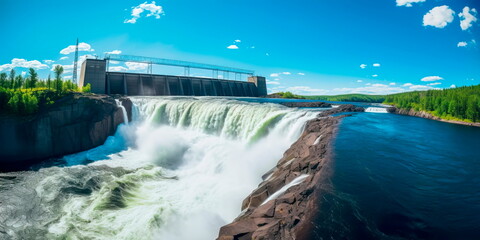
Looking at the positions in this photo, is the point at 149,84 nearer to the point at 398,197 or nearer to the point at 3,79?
the point at 3,79

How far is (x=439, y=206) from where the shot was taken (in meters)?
6.76

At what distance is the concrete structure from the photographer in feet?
143

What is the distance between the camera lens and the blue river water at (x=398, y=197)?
17.1ft

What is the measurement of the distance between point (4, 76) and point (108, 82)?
15.3 m

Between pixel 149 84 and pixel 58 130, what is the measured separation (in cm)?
3115

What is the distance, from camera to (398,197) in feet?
22.8

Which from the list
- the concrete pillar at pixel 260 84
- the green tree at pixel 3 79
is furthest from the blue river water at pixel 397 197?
the concrete pillar at pixel 260 84

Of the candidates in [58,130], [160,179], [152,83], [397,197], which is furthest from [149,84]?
[397,197]

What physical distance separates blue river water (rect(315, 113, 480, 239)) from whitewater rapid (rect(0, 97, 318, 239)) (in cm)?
508

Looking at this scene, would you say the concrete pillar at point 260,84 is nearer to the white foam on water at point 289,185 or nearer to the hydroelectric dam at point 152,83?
the hydroelectric dam at point 152,83

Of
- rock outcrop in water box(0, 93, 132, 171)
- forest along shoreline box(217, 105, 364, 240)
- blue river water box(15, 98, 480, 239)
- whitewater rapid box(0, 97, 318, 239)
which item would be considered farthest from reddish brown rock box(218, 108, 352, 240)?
rock outcrop in water box(0, 93, 132, 171)

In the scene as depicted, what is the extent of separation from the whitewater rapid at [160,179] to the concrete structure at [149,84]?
24.0m

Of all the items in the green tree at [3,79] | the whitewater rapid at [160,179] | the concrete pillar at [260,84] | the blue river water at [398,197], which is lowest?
the whitewater rapid at [160,179]

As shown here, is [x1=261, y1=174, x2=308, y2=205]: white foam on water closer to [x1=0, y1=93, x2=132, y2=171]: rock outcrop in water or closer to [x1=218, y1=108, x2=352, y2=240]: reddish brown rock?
[x1=218, y1=108, x2=352, y2=240]: reddish brown rock
